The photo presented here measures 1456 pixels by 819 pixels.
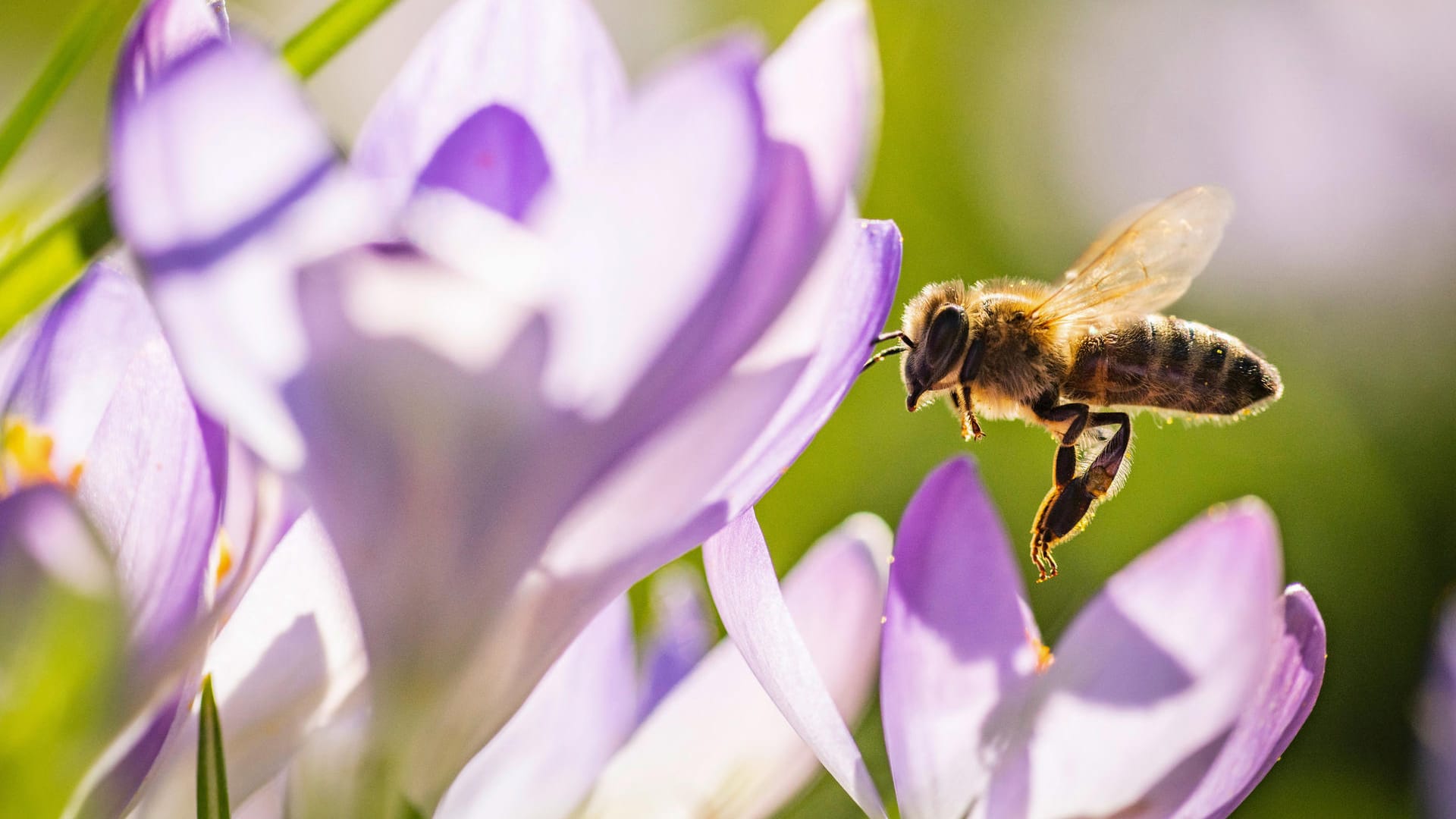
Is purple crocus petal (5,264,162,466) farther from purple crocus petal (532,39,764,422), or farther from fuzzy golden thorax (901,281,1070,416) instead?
fuzzy golden thorax (901,281,1070,416)

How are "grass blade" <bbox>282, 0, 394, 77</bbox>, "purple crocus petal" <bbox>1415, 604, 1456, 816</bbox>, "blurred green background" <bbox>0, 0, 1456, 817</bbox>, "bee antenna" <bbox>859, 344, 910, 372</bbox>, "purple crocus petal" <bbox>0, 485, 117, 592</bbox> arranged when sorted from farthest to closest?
"blurred green background" <bbox>0, 0, 1456, 817</bbox>, "bee antenna" <bbox>859, 344, 910, 372</bbox>, "purple crocus petal" <bbox>1415, 604, 1456, 816</bbox>, "grass blade" <bbox>282, 0, 394, 77</bbox>, "purple crocus petal" <bbox>0, 485, 117, 592</bbox>

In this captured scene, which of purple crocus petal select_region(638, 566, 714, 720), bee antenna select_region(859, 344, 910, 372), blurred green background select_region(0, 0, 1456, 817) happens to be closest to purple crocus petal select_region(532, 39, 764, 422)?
purple crocus petal select_region(638, 566, 714, 720)

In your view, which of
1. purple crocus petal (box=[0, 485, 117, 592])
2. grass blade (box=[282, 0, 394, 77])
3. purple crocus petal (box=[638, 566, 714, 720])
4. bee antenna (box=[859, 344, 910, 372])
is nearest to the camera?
purple crocus petal (box=[0, 485, 117, 592])

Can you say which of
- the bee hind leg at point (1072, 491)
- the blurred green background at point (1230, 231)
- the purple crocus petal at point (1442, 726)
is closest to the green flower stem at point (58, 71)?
the bee hind leg at point (1072, 491)

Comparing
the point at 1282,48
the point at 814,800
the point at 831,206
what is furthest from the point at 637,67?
the point at 831,206

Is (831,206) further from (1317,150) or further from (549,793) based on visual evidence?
(1317,150)

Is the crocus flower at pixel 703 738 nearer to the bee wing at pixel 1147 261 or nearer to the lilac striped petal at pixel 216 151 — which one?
the lilac striped petal at pixel 216 151

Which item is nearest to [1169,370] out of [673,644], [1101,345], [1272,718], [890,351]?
[1101,345]
